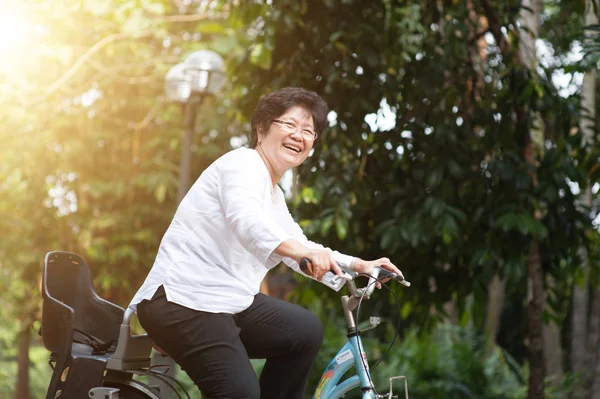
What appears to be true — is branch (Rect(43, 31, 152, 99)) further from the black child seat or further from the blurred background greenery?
the black child seat

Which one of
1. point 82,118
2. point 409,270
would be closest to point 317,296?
point 409,270

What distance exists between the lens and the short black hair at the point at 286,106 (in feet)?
10.8

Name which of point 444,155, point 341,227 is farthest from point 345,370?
point 444,155

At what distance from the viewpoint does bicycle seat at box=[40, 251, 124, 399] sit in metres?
3.38

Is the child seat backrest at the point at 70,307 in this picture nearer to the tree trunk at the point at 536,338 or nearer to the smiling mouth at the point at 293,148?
the smiling mouth at the point at 293,148

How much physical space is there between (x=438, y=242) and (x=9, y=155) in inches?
299

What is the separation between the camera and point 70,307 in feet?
11.3

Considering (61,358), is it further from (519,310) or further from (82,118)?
(519,310)

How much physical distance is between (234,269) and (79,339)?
2.72ft

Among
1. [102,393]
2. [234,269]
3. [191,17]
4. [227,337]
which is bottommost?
[102,393]

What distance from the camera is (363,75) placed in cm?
704

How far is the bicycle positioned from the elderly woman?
0.16m

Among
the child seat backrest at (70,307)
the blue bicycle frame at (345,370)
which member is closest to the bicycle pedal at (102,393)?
the child seat backrest at (70,307)

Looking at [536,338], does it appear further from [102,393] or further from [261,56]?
[102,393]
